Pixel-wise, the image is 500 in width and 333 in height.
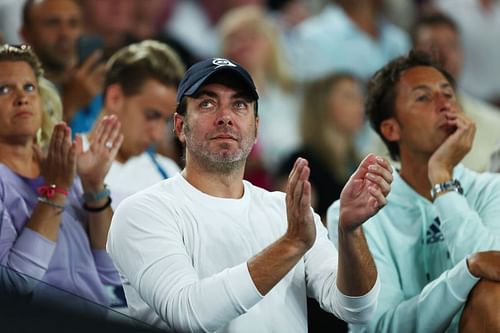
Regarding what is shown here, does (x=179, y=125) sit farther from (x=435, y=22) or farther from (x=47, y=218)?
(x=435, y=22)

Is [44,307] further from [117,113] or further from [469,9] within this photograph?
[469,9]

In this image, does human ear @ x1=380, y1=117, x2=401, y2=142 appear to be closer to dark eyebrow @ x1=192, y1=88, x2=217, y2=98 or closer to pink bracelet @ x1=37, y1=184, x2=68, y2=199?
dark eyebrow @ x1=192, y1=88, x2=217, y2=98

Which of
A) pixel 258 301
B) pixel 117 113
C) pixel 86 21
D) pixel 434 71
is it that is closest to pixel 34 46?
pixel 117 113

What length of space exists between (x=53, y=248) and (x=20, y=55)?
522 millimetres

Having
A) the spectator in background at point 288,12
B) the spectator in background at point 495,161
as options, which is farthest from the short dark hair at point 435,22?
the spectator in background at point 495,161

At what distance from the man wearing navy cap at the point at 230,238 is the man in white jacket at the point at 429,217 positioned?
1.25 feet

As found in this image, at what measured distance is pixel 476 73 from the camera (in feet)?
19.6

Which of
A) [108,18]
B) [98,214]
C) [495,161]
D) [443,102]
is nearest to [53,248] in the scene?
[98,214]

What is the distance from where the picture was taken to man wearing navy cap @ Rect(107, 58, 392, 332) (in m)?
2.35

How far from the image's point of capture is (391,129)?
3295mm

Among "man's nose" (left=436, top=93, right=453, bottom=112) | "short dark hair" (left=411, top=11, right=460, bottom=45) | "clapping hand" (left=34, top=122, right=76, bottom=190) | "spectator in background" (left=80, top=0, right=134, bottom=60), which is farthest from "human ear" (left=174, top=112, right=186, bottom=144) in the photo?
"short dark hair" (left=411, top=11, right=460, bottom=45)

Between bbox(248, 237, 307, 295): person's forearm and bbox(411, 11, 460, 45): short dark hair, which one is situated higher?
bbox(411, 11, 460, 45): short dark hair

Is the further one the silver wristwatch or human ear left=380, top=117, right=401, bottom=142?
human ear left=380, top=117, right=401, bottom=142

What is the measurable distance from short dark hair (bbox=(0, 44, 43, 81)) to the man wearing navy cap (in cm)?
57
